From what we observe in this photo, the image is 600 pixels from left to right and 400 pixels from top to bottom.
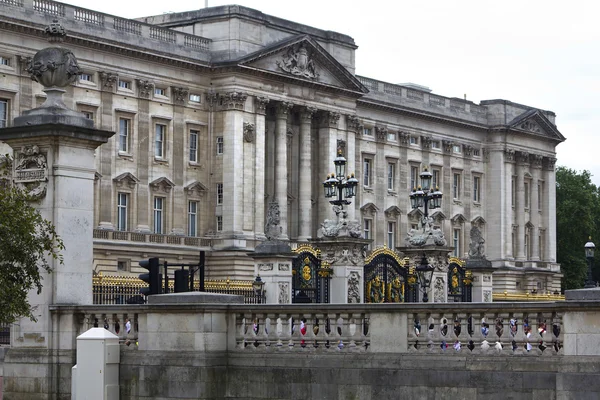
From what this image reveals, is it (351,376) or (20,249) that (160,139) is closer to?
(20,249)

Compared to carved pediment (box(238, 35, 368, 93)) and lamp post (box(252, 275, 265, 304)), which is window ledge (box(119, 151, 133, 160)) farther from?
lamp post (box(252, 275, 265, 304))

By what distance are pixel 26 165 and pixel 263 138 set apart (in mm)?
63418

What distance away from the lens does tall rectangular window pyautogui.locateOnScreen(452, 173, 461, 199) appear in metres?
116

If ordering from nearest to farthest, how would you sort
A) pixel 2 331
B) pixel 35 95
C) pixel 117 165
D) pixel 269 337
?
pixel 269 337 → pixel 2 331 → pixel 35 95 → pixel 117 165

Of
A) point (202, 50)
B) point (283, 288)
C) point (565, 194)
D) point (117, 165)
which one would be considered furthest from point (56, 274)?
point (565, 194)

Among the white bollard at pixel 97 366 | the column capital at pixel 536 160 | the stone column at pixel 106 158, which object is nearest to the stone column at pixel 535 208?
the column capital at pixel 536 160

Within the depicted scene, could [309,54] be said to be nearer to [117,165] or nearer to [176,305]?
[117,165]

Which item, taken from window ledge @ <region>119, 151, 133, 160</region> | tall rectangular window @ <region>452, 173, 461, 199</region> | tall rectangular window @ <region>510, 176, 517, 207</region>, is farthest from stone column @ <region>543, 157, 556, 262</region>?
window ledge @ <region>119, 151, 133, 160</region>

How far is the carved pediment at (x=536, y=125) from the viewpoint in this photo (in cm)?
11950

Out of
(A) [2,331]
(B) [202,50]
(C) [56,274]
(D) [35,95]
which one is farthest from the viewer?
(B) [202,50]

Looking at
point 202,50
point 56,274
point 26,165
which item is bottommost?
point 56,274

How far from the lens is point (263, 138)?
91.4 metres

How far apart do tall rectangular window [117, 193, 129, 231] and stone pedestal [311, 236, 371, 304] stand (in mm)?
36949

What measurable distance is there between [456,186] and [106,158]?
39.6 metres
